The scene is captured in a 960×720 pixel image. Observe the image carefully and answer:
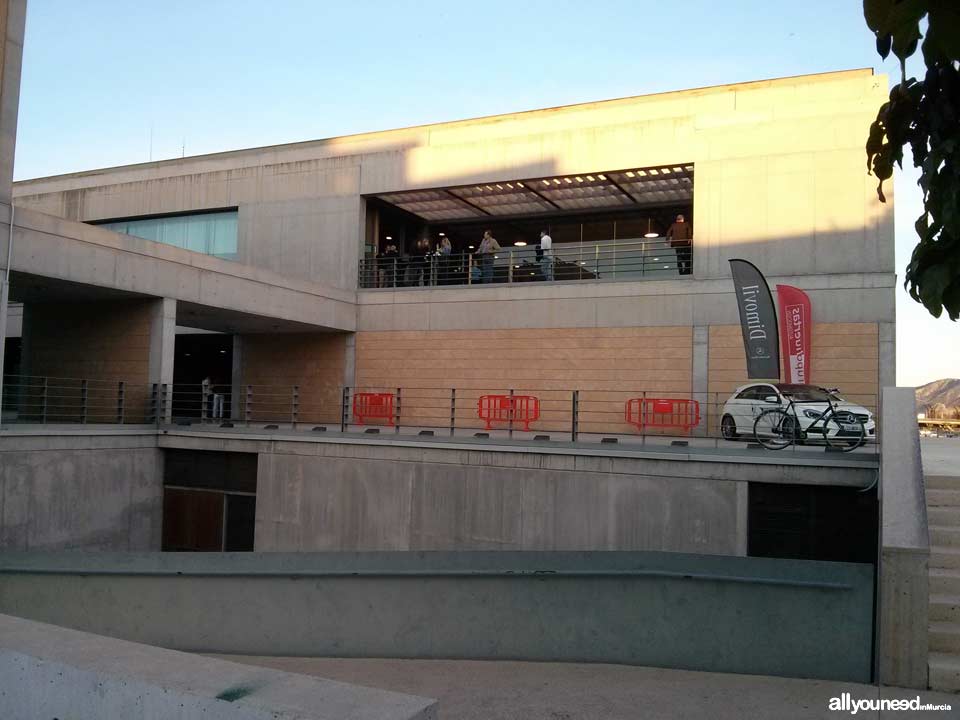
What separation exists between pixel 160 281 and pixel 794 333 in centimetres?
1503

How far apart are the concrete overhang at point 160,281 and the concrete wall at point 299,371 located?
1.12 m

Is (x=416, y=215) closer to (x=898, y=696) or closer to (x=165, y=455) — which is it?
(x=165, y=455)

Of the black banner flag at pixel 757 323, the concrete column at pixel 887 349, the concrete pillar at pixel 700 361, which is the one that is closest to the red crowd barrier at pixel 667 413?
the concrete pillar at pixel 700 361

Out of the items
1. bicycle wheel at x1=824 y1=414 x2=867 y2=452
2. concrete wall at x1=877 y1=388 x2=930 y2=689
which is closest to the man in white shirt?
bicycle wheel at x1=824 y1=414 x2=867 y2=452

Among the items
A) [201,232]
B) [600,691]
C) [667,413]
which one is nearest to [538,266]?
[667,413]

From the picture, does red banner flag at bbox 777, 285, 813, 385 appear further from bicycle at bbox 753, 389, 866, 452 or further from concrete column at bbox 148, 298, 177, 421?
concrete column at bbox 148, 298, 177, 421

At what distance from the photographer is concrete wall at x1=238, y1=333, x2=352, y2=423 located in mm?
26672

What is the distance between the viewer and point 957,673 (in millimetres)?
5812

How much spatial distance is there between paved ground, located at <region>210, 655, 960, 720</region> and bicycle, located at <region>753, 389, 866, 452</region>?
7.81 m

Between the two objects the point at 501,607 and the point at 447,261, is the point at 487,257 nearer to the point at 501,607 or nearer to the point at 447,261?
the point at 447,261

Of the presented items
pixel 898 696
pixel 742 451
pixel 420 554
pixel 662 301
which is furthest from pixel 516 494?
pixel 662 301

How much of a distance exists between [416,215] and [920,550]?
995 inches

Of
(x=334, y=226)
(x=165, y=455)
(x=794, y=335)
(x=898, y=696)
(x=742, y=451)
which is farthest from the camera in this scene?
(x=334, y=226)

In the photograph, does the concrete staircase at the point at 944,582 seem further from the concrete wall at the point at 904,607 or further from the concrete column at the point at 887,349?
the concrete column at the point at 887,349
